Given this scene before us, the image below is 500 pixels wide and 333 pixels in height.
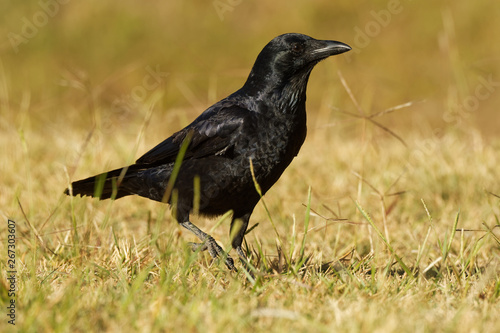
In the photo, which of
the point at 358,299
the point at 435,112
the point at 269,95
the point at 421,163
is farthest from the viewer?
the point at 435,112

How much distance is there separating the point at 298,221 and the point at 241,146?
48.9 inches

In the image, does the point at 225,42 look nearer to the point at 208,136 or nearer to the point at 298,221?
the point at 298,221

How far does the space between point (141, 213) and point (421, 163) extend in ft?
7.33

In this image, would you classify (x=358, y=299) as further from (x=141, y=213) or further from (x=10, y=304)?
(x=141, y=213)

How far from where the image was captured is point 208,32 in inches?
527

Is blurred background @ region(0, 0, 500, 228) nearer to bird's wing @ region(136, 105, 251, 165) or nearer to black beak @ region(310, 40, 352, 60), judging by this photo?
bird's wing @ region(136, 105, 251, 165)

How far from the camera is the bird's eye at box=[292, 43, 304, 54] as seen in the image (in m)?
3.52

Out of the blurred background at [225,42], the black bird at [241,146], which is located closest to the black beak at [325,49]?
the black bird at [241,146]

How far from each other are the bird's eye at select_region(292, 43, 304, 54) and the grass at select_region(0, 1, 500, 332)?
364 millimetres

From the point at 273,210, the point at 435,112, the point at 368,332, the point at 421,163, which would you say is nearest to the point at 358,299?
the point at 368,332

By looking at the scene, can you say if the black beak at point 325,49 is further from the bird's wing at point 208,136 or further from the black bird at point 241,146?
the bird's wing at point 208,136

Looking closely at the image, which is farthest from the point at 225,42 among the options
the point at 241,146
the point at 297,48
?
the point at 241,146

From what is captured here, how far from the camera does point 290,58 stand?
11.5 feet

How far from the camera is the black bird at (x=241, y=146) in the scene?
3.25 m
